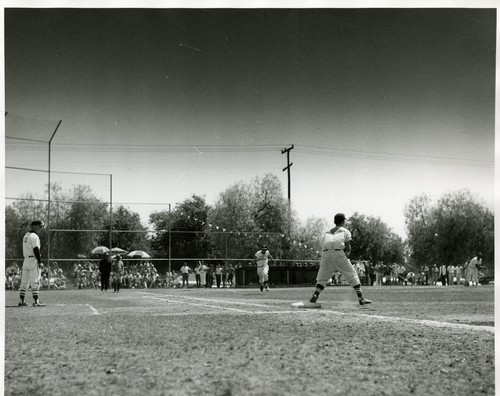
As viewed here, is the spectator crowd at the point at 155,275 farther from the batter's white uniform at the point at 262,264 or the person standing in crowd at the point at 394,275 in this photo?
the batter's white uniform at the point at 262,264

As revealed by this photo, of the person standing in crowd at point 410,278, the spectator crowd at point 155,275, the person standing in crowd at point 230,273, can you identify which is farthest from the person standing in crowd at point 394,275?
the person standing in crowd at point 230,273

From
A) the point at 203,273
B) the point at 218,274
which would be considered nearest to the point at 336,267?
the point at 218,274

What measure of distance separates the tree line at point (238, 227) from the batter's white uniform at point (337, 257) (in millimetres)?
18095

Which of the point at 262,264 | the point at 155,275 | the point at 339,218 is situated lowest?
the point at 155,275

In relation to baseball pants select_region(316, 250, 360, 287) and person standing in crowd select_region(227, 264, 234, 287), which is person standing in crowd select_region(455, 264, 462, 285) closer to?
person standing in crowd select_region(227, 264, 234, 287)

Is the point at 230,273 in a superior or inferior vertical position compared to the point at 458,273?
superior

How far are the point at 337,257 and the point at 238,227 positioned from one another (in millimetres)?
35874

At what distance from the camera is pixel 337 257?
10.3 metres

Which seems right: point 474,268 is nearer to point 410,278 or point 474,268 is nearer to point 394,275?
point 394,275

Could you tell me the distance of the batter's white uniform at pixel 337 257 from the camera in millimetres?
10266

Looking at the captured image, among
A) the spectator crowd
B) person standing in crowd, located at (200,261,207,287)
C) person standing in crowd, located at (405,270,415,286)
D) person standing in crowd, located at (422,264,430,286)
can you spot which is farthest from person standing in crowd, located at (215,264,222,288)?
person standing in crowd, located at (405,270,415,286)

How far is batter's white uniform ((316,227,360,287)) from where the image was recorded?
1027 cm

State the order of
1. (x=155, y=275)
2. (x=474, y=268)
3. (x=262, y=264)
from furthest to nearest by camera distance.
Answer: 1. (x=155, y=275)
2. (x=474, y=268)
3. (x=262, y=264)
